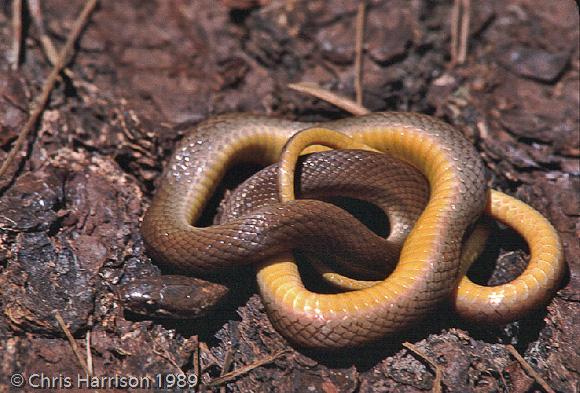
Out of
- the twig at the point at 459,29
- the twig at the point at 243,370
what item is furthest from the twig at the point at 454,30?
the twig at the point at 243,370

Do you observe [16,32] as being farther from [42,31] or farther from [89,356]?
[89,356]

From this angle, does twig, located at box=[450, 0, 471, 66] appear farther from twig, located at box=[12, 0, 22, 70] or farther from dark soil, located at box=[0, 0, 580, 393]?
twig, located at box=[12, 0, 22, 70]

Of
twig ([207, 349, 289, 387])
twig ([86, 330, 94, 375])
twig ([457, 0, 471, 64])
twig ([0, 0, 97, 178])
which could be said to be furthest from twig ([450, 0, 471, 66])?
twig ([86, 330, 94, 375])

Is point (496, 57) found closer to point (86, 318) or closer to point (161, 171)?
point (161, 171)

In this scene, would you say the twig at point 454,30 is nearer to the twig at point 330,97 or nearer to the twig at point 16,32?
the twig at point 330,97

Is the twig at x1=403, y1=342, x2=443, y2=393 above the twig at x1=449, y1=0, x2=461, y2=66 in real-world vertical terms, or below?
below

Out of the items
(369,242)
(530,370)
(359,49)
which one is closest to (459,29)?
(359,49)

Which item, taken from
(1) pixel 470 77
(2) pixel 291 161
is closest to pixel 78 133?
(2) pixel 291 161
